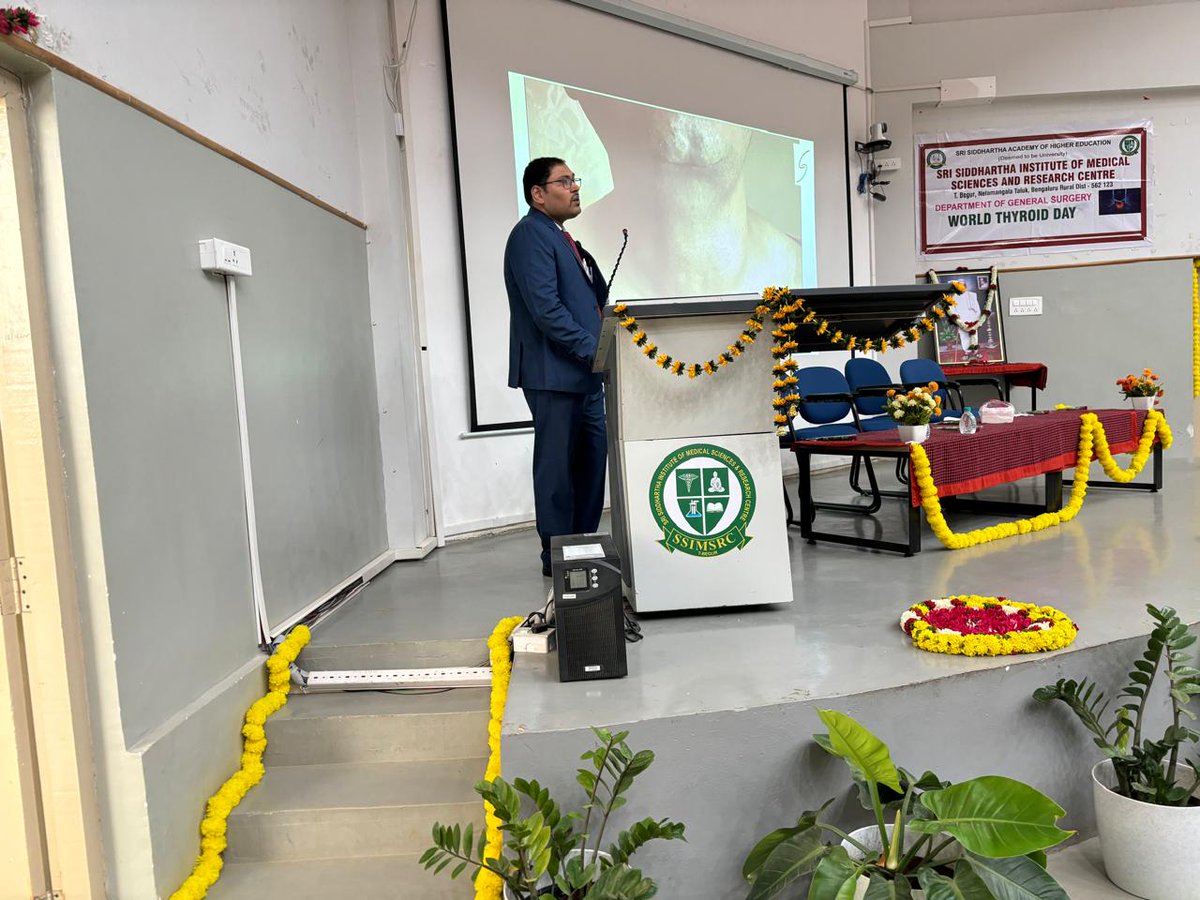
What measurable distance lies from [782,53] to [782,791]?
18.2ft

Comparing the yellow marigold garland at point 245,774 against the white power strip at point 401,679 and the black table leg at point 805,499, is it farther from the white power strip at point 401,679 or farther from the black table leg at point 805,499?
the black table leg at point 805,499

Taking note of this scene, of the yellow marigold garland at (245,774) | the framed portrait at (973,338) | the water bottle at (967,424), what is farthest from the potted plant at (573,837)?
the framed portrait at (973,338)

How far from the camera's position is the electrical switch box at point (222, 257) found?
2473mm

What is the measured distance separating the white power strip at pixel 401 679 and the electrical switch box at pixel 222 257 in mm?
1266

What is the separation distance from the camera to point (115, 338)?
79.7 inches

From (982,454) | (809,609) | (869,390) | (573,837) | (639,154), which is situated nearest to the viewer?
(573,837)

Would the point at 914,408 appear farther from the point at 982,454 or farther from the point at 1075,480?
the point at 1075,480

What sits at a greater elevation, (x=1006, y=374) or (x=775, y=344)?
(x=775, y=344)

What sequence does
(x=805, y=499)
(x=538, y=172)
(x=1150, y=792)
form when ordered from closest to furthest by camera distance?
(x=1150, y=792) → (x=538, y=172) → (x=805, y=499)

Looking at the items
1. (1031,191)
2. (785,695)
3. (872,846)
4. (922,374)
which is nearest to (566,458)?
(785,695)

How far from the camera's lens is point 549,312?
3.12m

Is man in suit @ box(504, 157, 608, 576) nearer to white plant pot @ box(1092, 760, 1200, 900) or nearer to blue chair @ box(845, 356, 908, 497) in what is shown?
white plant pot @ box(1092, 760, 1200, 900)

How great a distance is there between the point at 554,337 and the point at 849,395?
237cm

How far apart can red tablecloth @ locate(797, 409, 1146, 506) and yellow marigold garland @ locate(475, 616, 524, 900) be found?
1874 mm
